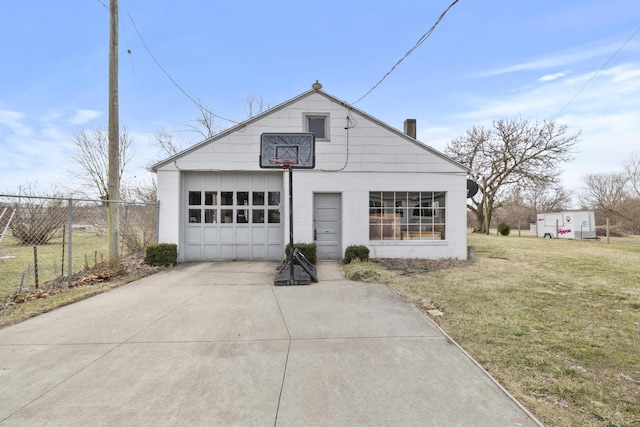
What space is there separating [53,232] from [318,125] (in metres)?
7.71

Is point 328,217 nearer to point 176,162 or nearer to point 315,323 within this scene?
point 176,162

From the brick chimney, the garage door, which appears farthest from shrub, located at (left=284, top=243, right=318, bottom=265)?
the brick chimney

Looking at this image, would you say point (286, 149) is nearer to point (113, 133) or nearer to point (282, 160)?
point (282, 160)

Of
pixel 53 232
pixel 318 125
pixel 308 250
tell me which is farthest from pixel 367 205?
pixel 53 232

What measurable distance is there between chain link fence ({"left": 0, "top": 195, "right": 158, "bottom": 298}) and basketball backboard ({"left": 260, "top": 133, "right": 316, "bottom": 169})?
12.7 feet

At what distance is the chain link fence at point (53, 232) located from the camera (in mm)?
5809

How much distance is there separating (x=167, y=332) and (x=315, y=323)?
1.99m

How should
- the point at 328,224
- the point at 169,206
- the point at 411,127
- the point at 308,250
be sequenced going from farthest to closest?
the point at 411,127
the point at 328,224
the point at 169,206
the point at 308,250

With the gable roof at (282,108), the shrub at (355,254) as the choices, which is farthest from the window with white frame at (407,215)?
the gable roof at (282,108)

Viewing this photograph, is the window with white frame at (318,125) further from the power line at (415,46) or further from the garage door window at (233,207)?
the garage door window at (233,207)

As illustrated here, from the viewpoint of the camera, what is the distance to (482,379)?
109 inches

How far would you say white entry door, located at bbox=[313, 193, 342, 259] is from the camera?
31.8 feet

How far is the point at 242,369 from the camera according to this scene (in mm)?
2932

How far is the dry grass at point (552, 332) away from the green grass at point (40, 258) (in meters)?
7.92
